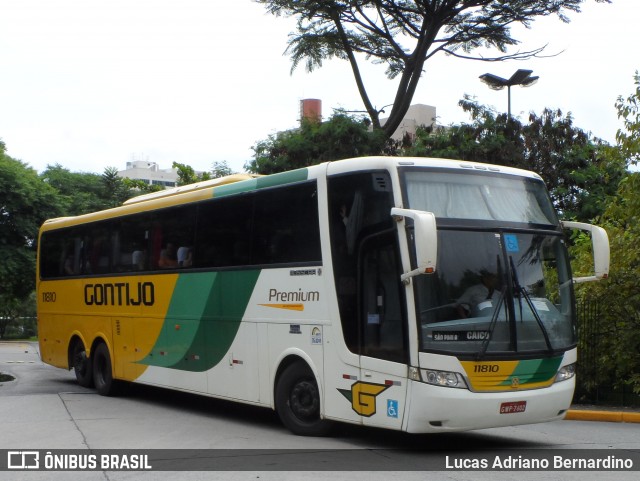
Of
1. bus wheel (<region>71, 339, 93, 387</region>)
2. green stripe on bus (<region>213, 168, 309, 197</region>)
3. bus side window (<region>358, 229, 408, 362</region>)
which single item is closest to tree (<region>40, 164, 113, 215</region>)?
bus wheel (<region>71, 339, 93, 387</region>)

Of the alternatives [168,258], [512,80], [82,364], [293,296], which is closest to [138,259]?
[168,258]

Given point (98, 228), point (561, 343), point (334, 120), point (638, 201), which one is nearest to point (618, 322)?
point (638, 201)

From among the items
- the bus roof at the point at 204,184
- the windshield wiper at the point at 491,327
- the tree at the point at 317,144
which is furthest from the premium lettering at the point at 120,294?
the tree at the point at 317,144

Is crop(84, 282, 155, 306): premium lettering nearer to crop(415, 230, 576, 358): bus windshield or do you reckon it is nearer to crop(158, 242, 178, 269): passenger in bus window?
crop(158, 242, 178, 269): passenger in bus window

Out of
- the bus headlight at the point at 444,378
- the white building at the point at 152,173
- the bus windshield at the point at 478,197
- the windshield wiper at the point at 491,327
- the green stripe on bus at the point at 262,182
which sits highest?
the white building at the point at 152,173

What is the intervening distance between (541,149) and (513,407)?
74.1 ft

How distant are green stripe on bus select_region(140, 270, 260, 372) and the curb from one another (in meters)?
5.77

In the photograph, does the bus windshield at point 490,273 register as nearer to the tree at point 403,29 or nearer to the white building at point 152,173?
the tree at point 403,29

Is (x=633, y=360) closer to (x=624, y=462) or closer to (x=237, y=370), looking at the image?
(x=624, y=462)

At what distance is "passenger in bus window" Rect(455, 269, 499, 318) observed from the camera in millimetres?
9789

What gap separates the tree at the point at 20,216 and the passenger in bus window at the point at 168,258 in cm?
1379

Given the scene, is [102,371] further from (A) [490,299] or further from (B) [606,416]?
(A) [490,299]

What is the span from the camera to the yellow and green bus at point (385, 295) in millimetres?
9711

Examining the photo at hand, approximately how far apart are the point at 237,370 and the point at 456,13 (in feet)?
58.2
